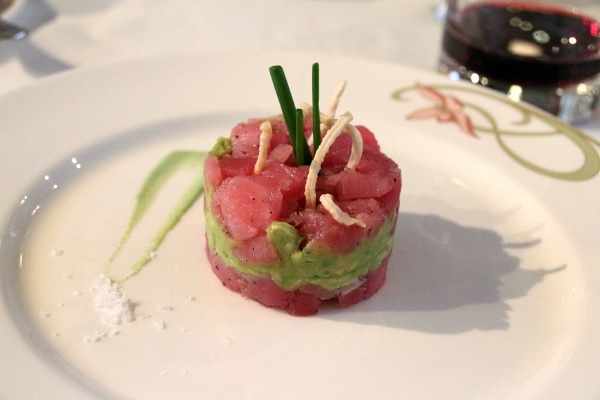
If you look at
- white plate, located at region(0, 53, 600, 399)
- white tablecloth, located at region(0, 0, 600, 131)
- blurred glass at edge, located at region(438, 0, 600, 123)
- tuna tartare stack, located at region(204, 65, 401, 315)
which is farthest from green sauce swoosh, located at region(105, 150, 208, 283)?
blurred glass at edge, located at region(438, 0, 600, 123)

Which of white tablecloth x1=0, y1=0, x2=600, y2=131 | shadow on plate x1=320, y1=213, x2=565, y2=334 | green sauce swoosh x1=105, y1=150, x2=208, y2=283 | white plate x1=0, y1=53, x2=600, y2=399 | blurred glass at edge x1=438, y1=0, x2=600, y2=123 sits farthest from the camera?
white tablecloth x1=0, y1=0, x2=600, y2=131

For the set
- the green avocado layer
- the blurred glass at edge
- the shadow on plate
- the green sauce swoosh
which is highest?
the blurred glass at edge

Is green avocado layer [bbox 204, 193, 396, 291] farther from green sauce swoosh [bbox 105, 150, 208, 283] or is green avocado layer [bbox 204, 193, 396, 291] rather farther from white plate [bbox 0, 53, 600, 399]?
green sauce swoosh [bbox 105, 150, 208, 283]

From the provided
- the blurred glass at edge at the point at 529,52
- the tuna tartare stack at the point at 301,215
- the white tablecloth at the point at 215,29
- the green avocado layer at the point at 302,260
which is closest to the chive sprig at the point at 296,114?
the tuna tartare stack at the point at 301,215

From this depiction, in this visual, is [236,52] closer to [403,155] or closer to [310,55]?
[310,55]

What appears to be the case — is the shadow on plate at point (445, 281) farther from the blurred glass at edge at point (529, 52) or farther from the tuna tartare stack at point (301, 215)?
the blurred glass at edge at point (529, 52)

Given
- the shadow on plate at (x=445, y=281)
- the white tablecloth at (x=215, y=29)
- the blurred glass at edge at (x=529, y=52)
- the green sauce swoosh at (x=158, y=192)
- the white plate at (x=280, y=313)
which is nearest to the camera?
the white plate at (x=280, y=313)
